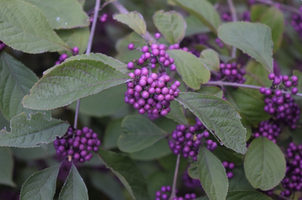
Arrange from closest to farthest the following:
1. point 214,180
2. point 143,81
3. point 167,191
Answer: point 143,81, point 214,180, point 167,191

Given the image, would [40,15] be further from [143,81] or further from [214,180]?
[214,180]

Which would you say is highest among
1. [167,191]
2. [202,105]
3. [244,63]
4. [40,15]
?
[40,15]

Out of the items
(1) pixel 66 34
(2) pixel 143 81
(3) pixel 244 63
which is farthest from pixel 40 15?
(3) pixel 244 63

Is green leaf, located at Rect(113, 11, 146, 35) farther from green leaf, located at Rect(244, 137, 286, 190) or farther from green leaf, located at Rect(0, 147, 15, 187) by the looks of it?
green leaf, located at Rect(0, 147, 15, 187)

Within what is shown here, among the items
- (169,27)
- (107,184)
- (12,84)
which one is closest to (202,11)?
(169,27)

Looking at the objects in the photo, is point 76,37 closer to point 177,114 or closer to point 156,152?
point 177,114
